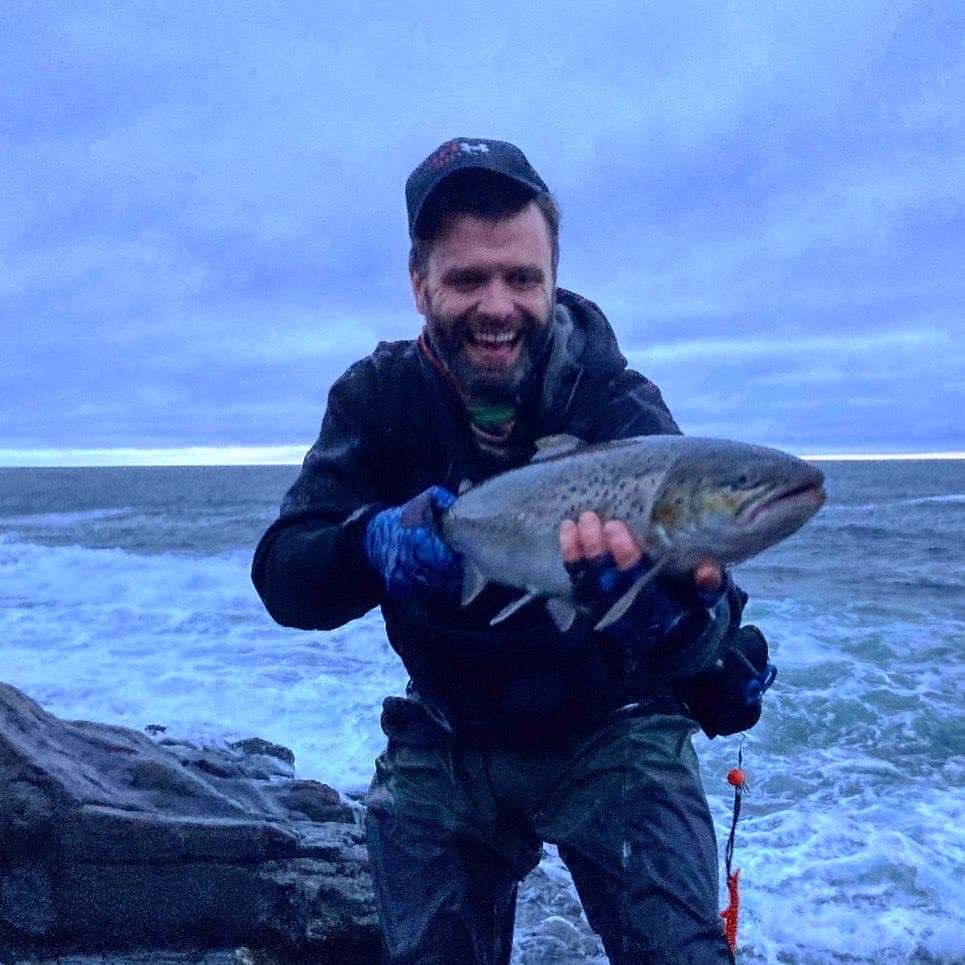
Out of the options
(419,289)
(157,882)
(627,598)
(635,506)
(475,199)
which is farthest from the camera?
(157,882)

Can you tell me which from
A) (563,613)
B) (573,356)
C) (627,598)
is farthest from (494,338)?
(627,598)

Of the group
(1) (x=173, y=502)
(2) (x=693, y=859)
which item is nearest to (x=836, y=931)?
(2) (x=693, y=859)

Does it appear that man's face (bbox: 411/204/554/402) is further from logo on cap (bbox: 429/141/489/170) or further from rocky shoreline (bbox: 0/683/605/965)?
rocky shoreline (bbox: 0/683/605/965)

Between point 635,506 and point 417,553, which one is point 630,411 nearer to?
point 635,506

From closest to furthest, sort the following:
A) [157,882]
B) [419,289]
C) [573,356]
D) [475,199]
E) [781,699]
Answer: [475,199], [573,356], [419,289], [157,882], [781,699]

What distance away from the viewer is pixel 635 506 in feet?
9.45

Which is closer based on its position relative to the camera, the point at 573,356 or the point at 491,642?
the point at 491,642

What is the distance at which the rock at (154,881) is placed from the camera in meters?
4.82

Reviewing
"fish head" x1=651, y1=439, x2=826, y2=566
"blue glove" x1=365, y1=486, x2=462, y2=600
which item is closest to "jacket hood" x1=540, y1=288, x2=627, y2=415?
"blue glove" x1=365, y1=486, x2=462, y2=600

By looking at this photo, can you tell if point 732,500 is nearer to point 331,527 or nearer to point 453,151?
point 331,527

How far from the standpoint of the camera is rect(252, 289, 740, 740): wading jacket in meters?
3.42

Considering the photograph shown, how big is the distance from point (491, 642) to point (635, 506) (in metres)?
0.84

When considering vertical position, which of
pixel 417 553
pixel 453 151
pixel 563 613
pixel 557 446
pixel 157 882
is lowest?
pixel 157 882

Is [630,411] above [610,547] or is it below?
above
